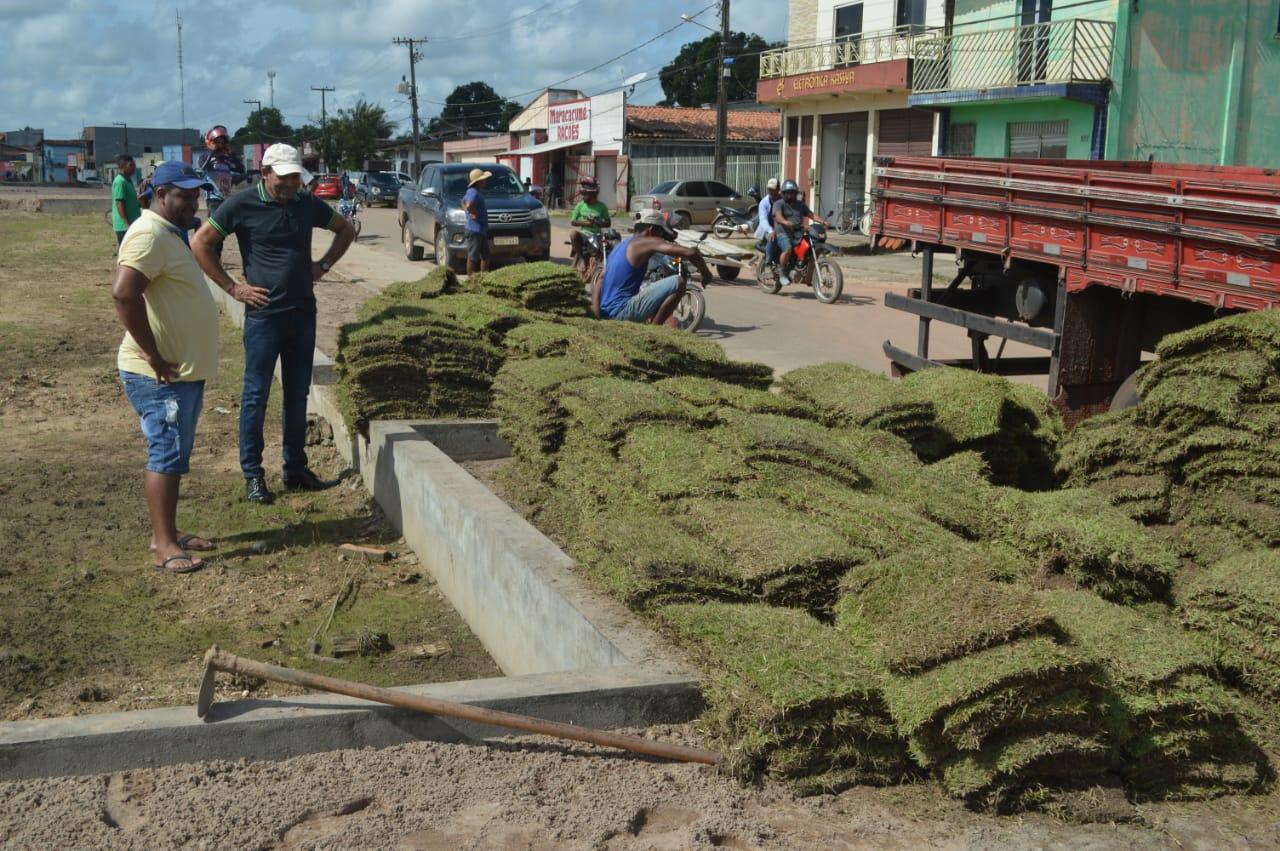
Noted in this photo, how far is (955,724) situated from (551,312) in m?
6.48

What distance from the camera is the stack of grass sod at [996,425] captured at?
666 centimetres

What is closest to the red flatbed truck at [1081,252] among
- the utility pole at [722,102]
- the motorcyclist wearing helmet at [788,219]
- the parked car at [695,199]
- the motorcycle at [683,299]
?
the motorcycle at [683,299]

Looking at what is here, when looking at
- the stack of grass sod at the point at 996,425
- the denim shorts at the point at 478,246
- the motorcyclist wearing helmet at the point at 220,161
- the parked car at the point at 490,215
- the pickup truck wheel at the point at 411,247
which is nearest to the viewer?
the stack of grass sod at the point at 996,425

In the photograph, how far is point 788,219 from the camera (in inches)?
710

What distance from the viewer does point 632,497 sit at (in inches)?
207

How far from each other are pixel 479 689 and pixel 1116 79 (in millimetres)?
24079

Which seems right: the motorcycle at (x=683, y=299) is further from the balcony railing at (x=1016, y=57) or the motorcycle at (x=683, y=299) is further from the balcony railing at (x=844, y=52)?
the balcony railing at (x=844, y=52)

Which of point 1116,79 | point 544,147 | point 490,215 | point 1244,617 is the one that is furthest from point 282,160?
point 544,147

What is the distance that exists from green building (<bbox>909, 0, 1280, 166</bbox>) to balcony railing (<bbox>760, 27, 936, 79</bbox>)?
1.84 m

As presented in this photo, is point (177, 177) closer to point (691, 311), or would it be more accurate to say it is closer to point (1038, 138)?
point (691, 311)

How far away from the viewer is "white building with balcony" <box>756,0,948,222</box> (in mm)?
31781

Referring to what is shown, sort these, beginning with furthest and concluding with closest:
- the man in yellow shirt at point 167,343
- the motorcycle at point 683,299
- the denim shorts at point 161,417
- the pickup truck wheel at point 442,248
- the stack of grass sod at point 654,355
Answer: the pickup truck wheel at point 442,248 → the motorcycle at point 683,299 → the stack of grass sod at point 654,355 → the denim shorts at point 161,417 → the man in yellow shirt at point 167,343

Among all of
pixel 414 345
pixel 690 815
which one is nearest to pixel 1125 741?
pixel 690 815

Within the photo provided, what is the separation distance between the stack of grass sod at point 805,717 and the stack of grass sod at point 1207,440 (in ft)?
8.38
